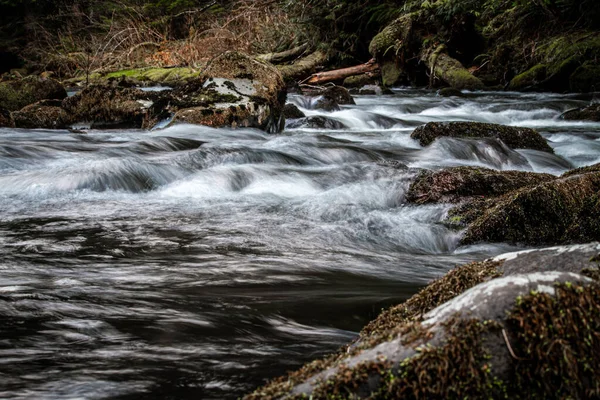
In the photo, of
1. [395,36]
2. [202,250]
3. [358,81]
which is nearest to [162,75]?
[358,81]

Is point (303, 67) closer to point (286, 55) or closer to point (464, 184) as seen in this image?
point (286, 55)

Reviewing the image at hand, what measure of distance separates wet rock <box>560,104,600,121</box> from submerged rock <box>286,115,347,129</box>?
4.59 metres

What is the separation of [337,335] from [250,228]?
255 centimetres

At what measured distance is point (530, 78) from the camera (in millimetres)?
16094

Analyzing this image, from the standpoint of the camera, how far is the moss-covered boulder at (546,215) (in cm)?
430

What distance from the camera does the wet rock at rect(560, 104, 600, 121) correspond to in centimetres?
1178

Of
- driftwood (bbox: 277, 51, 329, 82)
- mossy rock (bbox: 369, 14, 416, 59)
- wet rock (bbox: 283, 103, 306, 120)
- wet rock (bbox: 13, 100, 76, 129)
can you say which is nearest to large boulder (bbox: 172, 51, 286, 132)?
wet rock (bbox: 283, 103, 306, 120)

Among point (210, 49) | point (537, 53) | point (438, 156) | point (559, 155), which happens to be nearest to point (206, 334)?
point (438, 156)

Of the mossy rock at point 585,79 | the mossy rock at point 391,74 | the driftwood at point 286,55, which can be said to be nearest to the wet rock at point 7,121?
the driftwood at point 286,55

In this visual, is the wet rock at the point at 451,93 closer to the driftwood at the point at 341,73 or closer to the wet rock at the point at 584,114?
the wet rock at the point at 584,114

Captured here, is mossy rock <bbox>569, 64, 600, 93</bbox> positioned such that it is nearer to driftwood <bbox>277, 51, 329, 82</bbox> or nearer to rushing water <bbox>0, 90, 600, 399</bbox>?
rushing water <bbox>0, 90, 600, 399</bbox>

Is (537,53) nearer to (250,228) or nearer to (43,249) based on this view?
(250,228)

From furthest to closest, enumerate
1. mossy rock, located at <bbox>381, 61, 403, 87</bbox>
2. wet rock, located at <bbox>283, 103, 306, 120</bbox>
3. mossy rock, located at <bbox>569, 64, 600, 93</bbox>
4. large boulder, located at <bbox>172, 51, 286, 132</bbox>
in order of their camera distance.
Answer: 1. mossy rock, located at <bbox>381, 61, 403, 87</bbox>
2. mossy rock, located at <bbox>569, 64, 600, 93</bbox>
3. wet rock, located at <bbox>283, 103, 306, 120</bbox>
4. large boulder, located at <bbox>172, 51, 286, 132</bbox>

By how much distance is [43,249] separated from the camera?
4.20 m
